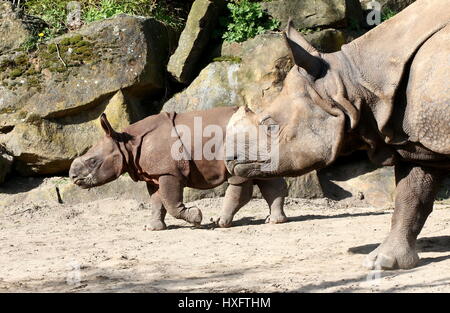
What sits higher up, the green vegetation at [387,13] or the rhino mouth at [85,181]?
the green vegetation at [387,13]

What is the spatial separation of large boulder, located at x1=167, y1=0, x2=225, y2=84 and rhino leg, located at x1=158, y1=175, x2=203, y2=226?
307cm

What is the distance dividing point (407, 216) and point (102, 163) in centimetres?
422

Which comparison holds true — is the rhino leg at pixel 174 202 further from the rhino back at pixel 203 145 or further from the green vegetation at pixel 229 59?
the green vegetation at pixel 229 59

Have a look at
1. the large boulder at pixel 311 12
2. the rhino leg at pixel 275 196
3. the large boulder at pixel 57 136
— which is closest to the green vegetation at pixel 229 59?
the large boulder at pixel 311 12

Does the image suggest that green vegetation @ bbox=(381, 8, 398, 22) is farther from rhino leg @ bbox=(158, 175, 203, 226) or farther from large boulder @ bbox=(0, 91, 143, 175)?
rhino leg @ bbox=(158, 175, 203, 226)

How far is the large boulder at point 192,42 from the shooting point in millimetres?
12016

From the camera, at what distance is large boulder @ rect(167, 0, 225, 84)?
12016 mm

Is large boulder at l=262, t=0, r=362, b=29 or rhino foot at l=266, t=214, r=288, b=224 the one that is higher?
large boulder at l=262, t=0, r=362, b=29

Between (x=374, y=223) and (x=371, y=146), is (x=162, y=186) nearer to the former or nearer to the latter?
(x=374, y=223)

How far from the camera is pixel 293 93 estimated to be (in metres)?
5.86

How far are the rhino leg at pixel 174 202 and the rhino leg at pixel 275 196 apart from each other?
90cm

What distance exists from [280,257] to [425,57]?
7.93 feet
